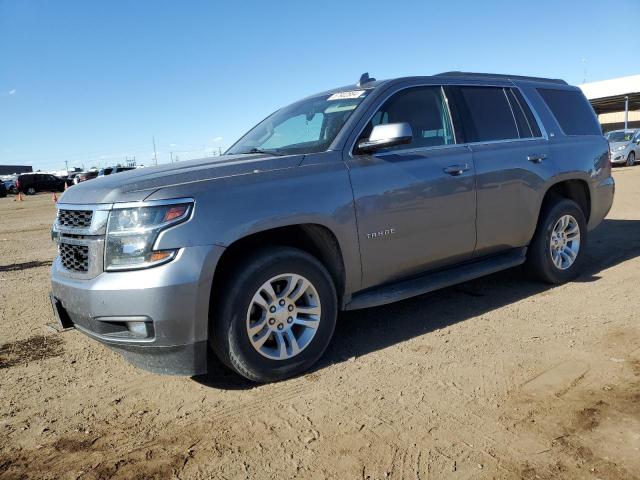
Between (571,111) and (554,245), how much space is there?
156 centimetres

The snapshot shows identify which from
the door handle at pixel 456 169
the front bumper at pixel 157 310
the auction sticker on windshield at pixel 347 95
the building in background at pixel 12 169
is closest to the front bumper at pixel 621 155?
the door handle at pixel 456 169

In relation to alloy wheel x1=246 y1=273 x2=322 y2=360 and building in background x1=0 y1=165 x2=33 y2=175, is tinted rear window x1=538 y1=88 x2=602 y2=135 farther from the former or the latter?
building in background x1=0 y1=165 x2=33 y2=175

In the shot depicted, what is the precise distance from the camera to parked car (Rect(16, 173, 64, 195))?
→ 38.3m

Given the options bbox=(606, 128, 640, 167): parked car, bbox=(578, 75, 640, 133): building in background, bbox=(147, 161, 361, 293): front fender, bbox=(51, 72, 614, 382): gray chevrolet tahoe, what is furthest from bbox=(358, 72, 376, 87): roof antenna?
bbox=(578, 75, 640, 133): building in background

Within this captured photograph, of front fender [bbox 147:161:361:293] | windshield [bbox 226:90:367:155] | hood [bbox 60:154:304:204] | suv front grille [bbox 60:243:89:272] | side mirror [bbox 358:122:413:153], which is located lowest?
suv front grille [bbox 60:243:89:272]

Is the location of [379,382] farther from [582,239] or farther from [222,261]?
[582,239]

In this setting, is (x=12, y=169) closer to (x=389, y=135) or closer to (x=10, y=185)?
(x=10, y=185)

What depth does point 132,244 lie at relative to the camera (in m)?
2.93

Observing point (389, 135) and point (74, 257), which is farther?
point (389, 135)

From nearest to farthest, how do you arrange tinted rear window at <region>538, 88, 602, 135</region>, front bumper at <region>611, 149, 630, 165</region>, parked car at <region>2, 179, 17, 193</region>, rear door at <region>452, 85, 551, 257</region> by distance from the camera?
rear door at <region>452, 85, 551, 257</region>, tinted rear window at <region>538, 88, 602, 135</region>, front bumper at <region>611, 149, 630, 165</region>, parked car at <region>2, 179, 17, 193</region>

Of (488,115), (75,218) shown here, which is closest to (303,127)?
(488,115)

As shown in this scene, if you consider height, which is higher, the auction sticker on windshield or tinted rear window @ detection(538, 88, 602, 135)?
the auction sticker on windshield

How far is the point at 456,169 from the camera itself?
4.20 m

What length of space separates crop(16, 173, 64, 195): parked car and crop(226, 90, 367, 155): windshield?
39748 mm
